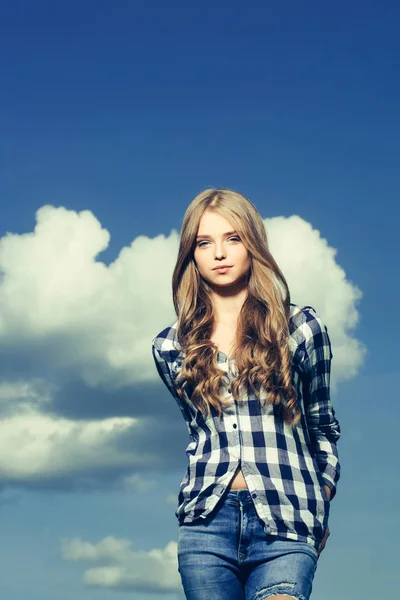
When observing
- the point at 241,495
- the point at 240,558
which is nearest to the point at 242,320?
the point at 241,495

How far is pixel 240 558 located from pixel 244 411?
959mm

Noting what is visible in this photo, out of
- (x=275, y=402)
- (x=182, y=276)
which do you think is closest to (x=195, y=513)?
(x=275, y=402)

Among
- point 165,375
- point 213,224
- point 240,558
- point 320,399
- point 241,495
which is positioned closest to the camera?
point 240,558

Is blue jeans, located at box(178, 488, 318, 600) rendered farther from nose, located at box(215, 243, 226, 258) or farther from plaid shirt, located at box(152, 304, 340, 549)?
nose, located at box(215, 243, 226, 258)

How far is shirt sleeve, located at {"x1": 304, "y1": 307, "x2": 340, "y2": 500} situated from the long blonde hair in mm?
202

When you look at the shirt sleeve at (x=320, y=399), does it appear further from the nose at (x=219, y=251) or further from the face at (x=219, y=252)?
the nose at (x=219, y=251)

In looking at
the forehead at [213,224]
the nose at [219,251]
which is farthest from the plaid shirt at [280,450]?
the forehead at [213,224]

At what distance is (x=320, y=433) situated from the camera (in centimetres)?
626

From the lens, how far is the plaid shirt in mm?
5652

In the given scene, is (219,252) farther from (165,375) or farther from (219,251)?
(165,375)

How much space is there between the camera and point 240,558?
5559 mm

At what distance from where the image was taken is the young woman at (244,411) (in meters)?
5.56

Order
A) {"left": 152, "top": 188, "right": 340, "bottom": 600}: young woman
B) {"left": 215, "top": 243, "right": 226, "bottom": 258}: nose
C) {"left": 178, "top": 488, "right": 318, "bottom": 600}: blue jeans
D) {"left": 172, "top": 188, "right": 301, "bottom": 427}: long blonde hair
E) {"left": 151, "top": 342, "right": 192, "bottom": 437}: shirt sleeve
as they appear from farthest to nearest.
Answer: {"left": 151, "top": 342, "right": 192, "bottom": 437}: shirt sleeve
{"left": 215, "top": 243, "right": 226, "bottom": 258}: nose
{"left": 172, "top": 188, "right": 301, "bottom": 427}: long blonde hair
{"left": 152, "top": 188, "right": 340, "bottom": 600}: young woman
{"left": 178, "top": 488, "right": 318, "bottom": 600}: blue jeans

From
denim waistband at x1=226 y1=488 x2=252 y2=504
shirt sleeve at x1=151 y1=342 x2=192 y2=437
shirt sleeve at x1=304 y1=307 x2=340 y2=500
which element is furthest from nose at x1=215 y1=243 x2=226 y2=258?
denim waistband at x1=226 y1=488 x2=252 y2=504
